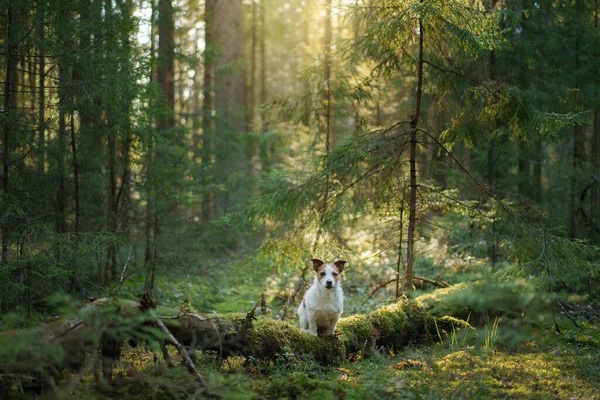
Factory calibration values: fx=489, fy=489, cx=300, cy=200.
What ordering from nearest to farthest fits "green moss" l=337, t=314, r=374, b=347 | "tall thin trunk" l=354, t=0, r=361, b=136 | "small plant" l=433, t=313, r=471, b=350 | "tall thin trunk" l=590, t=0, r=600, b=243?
"green moss" l=337, t=314, r=374, b=347 < "small plant" l=433, t=313, r=471, b=350 < "tall thin trunk" l=354, t=0, r=361, b=136 < "tall thin trunk" l=590, t=0, r=600, b=243

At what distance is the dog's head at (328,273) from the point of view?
7389mm

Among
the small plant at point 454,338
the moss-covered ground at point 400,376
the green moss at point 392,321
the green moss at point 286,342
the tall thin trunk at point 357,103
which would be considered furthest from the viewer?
the tall thin trunk at point 357,103

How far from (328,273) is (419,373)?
6.85 feet

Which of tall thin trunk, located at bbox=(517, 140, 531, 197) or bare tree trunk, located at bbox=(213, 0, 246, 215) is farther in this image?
bare tree trunk, located at bbox=(213, 0, 246, 215)

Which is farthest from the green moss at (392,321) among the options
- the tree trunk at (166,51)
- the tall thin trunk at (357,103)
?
the tree trunk at (166,51)

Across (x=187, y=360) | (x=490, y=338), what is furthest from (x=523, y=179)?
(x=187, y=360)

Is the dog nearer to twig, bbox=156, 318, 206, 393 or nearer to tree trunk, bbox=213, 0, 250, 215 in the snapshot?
twig, bbox=156, 318, 206, 393

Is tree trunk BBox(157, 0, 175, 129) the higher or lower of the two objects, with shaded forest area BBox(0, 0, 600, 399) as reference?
higher

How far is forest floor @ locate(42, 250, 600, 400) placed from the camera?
16.9 ft

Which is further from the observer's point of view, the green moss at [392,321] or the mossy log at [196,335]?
the green moss at [392,321]

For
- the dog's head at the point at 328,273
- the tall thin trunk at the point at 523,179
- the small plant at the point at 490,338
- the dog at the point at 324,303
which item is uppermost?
the tall thin trunk at the point at 523,179

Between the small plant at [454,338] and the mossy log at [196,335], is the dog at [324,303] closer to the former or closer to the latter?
the mossy log at [196,335]

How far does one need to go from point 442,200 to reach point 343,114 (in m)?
3.92

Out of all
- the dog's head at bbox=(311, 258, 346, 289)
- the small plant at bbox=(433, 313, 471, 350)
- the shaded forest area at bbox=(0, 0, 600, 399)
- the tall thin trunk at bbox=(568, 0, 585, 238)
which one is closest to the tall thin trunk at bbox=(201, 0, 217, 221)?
the shaded forest area at bbox=(0, 0, 600, 399)
